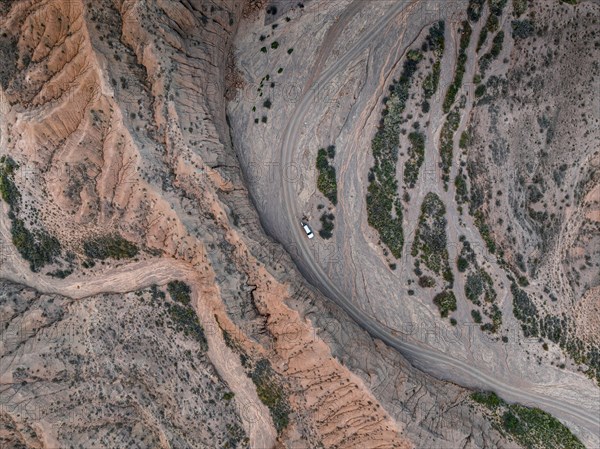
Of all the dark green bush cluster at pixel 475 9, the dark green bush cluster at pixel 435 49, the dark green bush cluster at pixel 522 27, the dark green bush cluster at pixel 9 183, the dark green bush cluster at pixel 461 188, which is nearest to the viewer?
the dark green bush cluster at pixel 9 183

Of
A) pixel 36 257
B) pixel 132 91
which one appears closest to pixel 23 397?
pixel 36 257

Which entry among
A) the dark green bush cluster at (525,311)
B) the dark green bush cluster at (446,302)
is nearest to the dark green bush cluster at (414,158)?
the dark green bush cluster at (446,302)

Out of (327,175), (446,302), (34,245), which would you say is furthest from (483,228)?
(34,245)

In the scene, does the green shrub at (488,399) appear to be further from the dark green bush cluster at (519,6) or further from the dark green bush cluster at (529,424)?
the dark green bush cluster at (519,6)

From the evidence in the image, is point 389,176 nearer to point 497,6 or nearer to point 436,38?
point 436,38

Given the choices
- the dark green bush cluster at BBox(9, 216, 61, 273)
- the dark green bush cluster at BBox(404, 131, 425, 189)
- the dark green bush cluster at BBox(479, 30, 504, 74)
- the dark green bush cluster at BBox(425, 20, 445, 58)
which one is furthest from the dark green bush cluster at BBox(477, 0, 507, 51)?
the dark green bush cluster at BBox(9, 216, 61, 273)

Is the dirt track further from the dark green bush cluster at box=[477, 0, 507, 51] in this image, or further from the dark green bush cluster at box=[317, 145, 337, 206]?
the dark green bush cluster at box=[477, 0, 507, 51]
